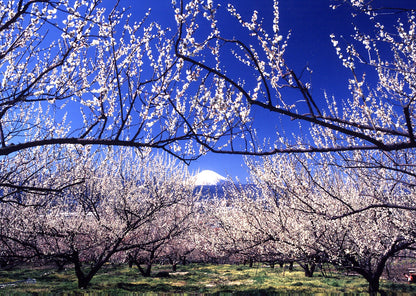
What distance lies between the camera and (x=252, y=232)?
964cm

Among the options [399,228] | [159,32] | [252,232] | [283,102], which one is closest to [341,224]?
[399,228]

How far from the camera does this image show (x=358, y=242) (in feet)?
22.2

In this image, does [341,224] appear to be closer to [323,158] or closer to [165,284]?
[323,158]

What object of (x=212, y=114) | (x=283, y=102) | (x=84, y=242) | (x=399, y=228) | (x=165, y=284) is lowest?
(x=165, y=284)

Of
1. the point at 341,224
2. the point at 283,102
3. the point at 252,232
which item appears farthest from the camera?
the point at 252,232

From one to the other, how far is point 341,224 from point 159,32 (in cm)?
651

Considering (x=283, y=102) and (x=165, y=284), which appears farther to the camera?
(x=165, y=284)

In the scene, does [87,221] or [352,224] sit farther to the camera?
[87,221]

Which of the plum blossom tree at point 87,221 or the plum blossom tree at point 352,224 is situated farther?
the plum blossom tree at point 87,221

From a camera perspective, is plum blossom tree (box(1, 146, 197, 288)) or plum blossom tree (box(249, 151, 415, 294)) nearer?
plum blossom tree (box(249, 151, 415, 294))

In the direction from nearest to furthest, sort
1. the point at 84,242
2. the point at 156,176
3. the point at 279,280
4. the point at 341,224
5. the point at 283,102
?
the point at 283,102 < the point at 341,224 < the point at 84,242 < the point at 279,280 < the point at 156,176

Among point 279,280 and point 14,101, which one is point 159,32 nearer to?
point 14,101

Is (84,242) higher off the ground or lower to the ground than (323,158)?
lower

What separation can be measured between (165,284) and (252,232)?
528 cm
